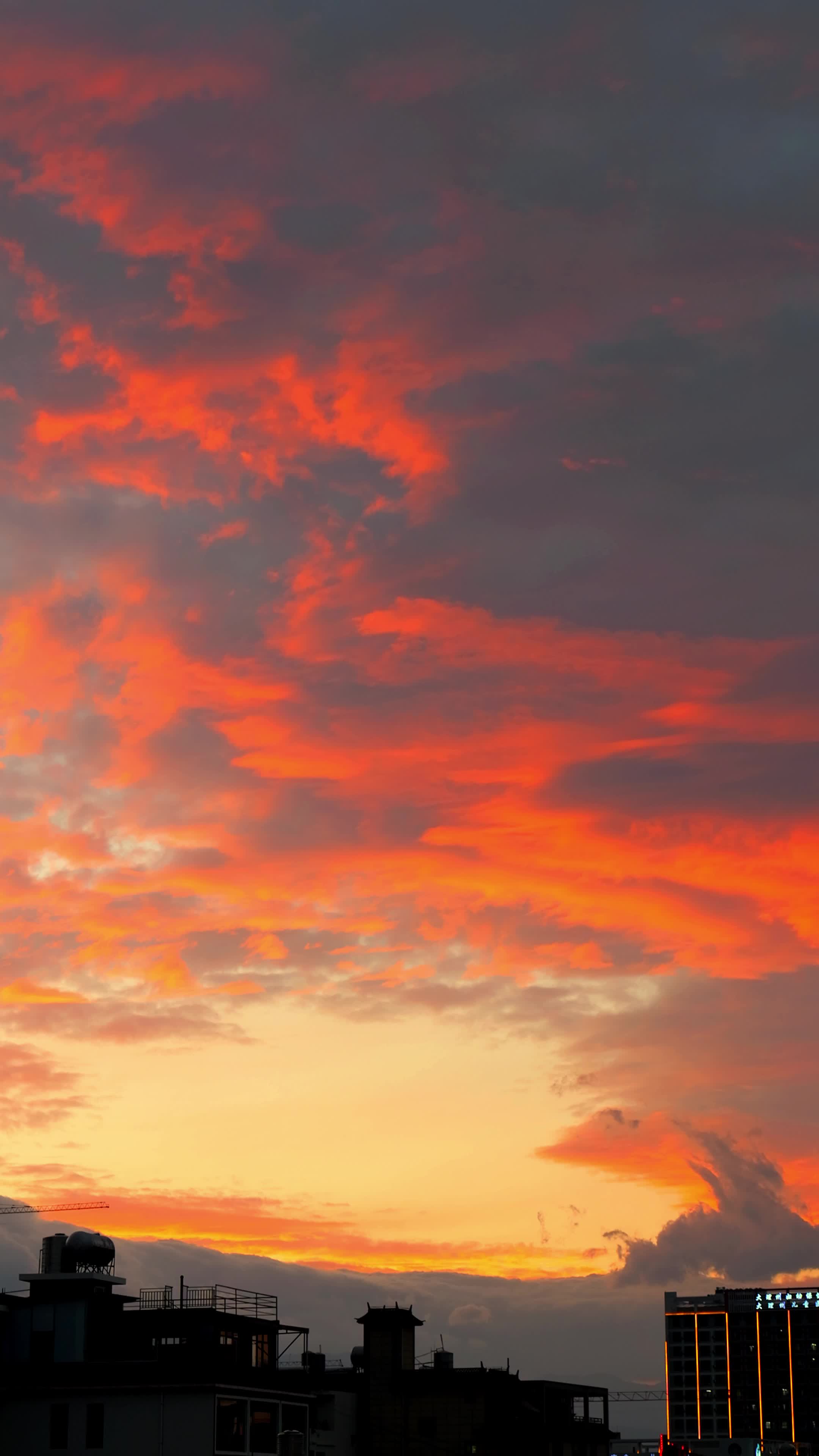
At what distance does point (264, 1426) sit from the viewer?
94.0 metres

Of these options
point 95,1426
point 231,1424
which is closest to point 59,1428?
point 95,1426

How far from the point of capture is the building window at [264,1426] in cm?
9306

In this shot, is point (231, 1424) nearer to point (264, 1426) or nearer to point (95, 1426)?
point (264, 1426)

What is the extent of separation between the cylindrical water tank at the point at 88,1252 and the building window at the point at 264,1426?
13.4m

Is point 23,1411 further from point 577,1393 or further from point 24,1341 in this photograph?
point 577,1393

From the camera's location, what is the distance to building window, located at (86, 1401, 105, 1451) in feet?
295

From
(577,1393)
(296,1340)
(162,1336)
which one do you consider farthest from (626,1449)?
(162,1336)

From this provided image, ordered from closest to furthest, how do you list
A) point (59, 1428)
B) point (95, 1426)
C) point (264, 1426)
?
point (95, 1426)
point (59, 1428)
point (264, 1426)

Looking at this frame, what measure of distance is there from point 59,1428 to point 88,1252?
1149 centimetres

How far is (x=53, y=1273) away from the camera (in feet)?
327

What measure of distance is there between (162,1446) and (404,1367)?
118 feet

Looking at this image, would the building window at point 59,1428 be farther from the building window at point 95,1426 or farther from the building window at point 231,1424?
the building window at point 231,1424

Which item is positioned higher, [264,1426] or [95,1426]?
[95,1426]

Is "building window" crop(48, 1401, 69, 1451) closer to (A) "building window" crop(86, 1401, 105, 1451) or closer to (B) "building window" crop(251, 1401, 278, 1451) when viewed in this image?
(A) "building window" crop(86, 1401, 105, 1451)
